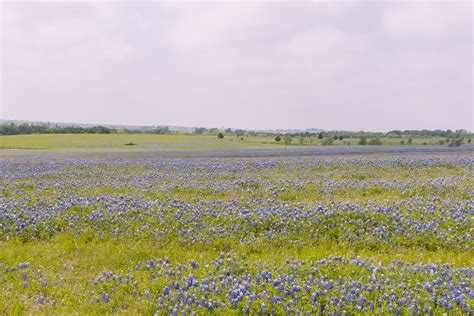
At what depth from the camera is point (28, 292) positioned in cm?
479

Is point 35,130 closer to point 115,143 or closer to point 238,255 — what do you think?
point 115,143

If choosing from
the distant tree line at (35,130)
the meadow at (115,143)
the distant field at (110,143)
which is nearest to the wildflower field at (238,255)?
the meadow at (115,143)

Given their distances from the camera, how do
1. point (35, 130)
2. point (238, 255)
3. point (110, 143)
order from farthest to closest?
point (35, 130) < point (110, 143) < point (238, 255)

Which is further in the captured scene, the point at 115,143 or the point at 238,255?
→ the point at 115,143

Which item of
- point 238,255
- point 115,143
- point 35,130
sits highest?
point 35,130

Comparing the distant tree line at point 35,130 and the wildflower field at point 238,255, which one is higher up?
the distant tree line at point 35,130

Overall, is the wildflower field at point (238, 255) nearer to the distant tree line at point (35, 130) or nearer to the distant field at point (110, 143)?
the distant field at point (110, 143)

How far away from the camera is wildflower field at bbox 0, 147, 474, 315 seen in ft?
13.8

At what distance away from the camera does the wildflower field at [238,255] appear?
4.20 metres

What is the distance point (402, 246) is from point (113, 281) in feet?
17.7

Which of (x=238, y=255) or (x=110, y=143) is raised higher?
(x=110, y=143)

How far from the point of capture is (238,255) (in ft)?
20.3

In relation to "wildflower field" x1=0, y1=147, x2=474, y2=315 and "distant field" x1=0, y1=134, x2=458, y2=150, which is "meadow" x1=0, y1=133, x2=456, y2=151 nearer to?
"distant field" x1=0, y1=134, x2=458, y2=150

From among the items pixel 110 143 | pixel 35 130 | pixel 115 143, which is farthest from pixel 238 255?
pixel 35 130
